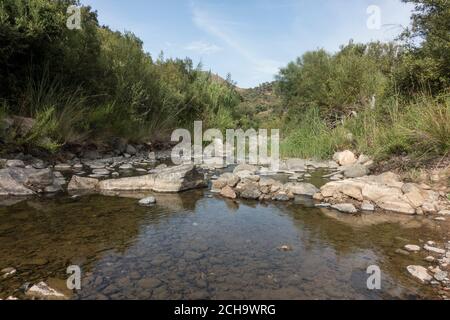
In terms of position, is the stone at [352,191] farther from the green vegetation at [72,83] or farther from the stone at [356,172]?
the green vegetation at [72,83]

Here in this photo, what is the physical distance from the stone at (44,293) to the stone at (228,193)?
3.76 m

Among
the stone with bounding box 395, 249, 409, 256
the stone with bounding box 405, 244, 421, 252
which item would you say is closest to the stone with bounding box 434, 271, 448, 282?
the stone with bounding box 395, 249, 409, 256

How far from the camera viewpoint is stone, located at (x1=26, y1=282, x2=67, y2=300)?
267 centimetres

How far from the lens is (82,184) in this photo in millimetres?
6270

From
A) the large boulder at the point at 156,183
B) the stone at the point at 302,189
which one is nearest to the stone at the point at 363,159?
the stone at the point at 302,189

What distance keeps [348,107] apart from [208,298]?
42.0 ft

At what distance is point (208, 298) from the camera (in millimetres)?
2781

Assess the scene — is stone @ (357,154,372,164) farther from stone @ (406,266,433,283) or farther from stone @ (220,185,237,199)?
stone @ (406,266,433,283)

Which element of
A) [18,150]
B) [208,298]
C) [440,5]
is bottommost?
[208,298]

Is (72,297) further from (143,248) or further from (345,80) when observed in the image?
(345,80)

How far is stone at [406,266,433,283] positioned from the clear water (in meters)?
0.09

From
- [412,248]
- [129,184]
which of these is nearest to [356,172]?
[412,248]

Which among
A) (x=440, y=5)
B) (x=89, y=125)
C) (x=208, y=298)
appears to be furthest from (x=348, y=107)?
(x=208, y=298)

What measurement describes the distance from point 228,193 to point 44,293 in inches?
152
